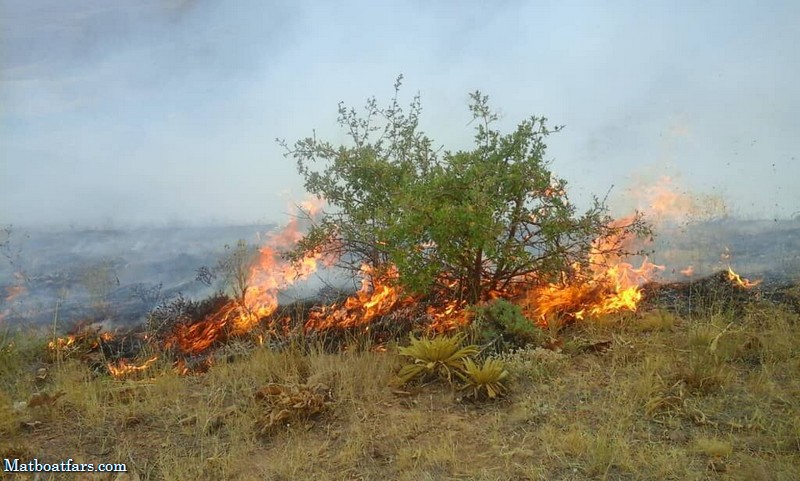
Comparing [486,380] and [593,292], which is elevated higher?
[593,292]

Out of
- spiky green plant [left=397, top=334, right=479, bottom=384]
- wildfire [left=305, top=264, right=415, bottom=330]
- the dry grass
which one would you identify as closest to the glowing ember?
the dry grass

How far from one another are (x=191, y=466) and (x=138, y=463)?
42 cm

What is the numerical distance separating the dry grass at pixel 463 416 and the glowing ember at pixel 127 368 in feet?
0.31

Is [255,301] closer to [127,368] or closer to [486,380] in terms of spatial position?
[127,368]

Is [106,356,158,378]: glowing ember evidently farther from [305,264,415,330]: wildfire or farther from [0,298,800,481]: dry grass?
[305,264,415,330]: wildfire

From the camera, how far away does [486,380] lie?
4.16 m

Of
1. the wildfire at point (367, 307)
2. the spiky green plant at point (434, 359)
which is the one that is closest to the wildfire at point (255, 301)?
the wildfire at point (367, 307)

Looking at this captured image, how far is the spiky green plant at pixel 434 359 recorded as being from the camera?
445 centimetres

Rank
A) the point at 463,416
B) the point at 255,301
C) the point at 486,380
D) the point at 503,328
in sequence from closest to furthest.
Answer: the point at 463,416 < the point at 486,380 < the point at 503,328 < the point at 255,301

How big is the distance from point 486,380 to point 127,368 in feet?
10.2

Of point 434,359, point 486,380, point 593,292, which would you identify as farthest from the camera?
point 593,292

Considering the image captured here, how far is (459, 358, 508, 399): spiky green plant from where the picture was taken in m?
4.16

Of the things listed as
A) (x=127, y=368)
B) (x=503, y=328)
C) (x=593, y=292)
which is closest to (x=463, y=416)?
(x=503, y=328)

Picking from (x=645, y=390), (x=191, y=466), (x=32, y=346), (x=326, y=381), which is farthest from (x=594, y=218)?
(x=32, y=346)
